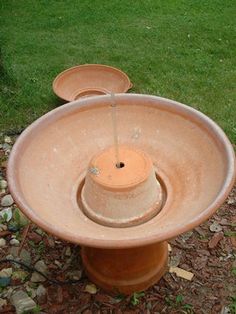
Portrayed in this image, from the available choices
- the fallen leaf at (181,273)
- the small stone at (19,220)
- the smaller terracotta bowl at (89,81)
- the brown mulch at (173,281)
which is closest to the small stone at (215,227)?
the brown mulch at (173,281)

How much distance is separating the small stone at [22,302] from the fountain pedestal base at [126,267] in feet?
1.23

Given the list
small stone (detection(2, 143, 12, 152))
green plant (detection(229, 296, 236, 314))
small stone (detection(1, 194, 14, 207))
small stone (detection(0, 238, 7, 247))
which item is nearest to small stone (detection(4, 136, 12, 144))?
small stone (detection(2, 143, 12, 152))

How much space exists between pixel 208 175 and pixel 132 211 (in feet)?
1.36

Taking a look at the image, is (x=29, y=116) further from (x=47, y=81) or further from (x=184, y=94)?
(x=184, y=94)

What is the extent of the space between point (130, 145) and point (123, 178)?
15.5 inches

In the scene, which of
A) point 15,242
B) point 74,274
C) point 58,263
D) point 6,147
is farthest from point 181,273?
point 6,147

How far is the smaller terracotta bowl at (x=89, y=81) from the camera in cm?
456

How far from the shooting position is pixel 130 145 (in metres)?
2.57

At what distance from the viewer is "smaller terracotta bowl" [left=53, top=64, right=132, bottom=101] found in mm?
4559

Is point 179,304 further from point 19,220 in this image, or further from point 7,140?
point 7,140

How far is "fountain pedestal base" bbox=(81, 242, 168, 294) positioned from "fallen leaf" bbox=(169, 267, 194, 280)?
139mm

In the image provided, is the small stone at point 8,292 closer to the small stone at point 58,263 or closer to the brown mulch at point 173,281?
the brown mulch at point 173,281

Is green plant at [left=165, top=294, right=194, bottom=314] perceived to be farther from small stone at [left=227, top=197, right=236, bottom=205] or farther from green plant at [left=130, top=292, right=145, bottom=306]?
small stone at [left=227, top=197, right=236, bottom=205]

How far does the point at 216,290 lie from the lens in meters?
2.74
